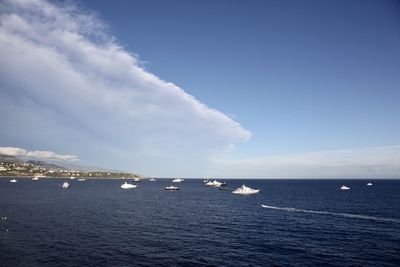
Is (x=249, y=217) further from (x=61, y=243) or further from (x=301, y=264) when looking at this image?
(x=61, y=243)

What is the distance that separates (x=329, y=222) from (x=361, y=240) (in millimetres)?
23681

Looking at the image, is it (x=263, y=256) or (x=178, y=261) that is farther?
(x=263, y=256)

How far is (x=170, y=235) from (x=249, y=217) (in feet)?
115

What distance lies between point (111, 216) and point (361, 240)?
66.7 m

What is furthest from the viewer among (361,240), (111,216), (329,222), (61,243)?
(111,216)

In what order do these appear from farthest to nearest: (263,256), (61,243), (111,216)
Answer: (111,216), (61,243), (263,256)

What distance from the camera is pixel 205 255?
184 feet

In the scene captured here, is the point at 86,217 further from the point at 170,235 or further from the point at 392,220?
the point at 392,220

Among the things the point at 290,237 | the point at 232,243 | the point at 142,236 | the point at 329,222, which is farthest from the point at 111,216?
the point at 329,222

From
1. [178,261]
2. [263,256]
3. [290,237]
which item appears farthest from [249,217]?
[178,261]

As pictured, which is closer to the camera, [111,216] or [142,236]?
[142,236]

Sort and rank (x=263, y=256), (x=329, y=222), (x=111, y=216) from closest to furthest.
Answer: (x=263, y=256) → (x=329, y=222) → (x=111, y=216)

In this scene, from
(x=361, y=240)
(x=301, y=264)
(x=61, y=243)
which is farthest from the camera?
(x=361, y=240)

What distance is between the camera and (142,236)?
230 feet
